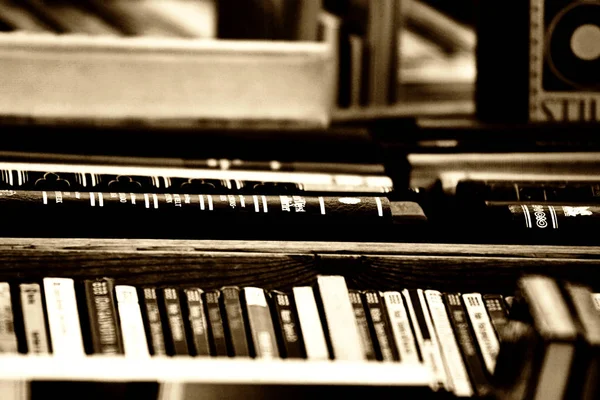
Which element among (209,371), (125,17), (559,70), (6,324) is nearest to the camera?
(209,371)

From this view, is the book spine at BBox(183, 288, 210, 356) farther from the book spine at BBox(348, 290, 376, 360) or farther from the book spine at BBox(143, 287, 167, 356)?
the book spine at BBox(348, 290, 376, 360)

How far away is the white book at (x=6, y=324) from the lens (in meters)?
0.69

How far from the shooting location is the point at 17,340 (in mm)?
703

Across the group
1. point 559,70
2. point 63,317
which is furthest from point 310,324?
point 559,70

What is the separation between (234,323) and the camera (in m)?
0.74

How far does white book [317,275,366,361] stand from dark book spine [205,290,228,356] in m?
0.11

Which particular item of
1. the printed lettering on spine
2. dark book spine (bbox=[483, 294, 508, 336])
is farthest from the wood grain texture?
the printed lettering on spine

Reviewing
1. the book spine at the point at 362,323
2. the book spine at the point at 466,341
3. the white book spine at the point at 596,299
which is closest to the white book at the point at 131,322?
the book spine at the point at 362,323

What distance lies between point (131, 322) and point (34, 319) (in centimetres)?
9

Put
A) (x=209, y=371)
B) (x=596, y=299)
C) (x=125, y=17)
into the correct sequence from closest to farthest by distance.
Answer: (x=209, y=371) → (x=596, y=299) → (x=125, y=17)

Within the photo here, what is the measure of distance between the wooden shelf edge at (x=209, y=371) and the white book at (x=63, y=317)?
0.42 ft

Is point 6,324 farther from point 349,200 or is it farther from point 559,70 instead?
point 559,70

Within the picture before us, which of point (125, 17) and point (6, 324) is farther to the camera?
point (125, 17)

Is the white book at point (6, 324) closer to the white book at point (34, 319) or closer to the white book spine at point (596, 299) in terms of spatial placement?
the white book at point (34, 319)
